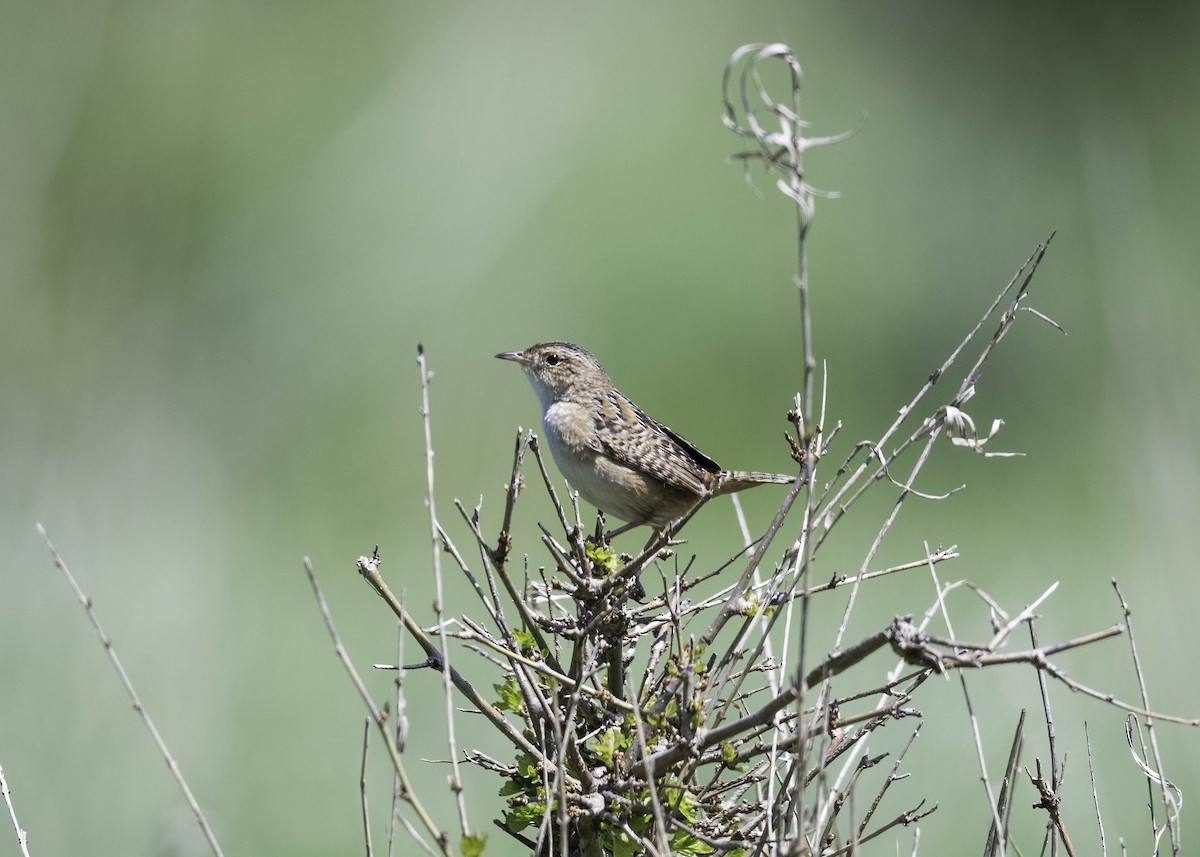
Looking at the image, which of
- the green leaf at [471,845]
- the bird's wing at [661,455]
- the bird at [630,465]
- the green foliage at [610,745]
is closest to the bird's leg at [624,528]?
the bird at [630,465]

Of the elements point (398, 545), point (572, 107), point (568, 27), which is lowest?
point (398, 545)

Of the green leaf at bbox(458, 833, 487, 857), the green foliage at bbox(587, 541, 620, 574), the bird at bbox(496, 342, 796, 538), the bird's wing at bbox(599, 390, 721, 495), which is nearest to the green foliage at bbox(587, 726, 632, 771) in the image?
the green foliage at bbox(587, 541, 620, 574)

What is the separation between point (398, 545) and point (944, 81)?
1051cm

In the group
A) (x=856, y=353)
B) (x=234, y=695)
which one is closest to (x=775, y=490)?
(x=856, y=353)

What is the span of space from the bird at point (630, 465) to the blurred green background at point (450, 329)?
2.83 metres

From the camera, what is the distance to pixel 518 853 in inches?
229

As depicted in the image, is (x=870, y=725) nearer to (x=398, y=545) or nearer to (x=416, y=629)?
(x=416, y=629)

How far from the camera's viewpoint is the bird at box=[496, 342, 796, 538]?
348 centimetres

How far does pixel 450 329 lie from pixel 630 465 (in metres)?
8.25

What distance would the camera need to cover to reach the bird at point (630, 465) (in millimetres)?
3477

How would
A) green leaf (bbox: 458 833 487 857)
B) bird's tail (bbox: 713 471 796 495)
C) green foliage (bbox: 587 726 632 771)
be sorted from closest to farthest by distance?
green leaf (bbox: 458 833 487 857) → green foliage (bbox: 587 726 632 771) → bird's tail (bbox: 713 471 796 495)

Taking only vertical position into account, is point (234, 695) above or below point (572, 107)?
below

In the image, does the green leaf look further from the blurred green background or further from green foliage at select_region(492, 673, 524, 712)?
the blurred green background

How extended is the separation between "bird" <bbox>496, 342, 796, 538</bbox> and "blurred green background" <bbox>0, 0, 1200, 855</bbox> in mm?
2832
